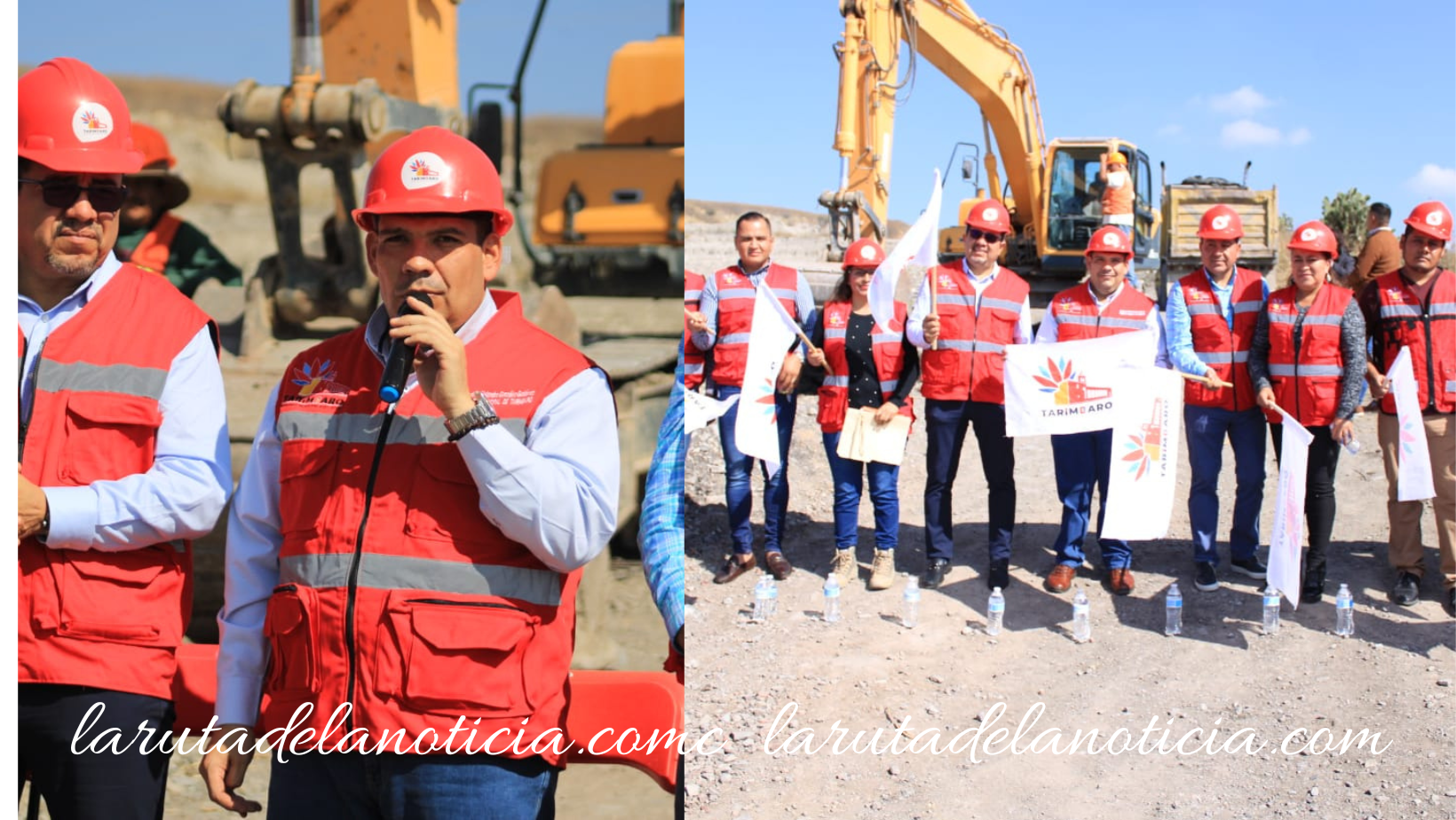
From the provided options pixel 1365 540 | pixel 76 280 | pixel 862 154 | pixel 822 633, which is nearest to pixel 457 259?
pixel 76 280

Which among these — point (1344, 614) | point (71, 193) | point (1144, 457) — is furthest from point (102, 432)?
point (1344, 614)

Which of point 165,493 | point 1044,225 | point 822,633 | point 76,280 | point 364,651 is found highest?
point 1044,225

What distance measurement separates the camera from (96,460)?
2.74m

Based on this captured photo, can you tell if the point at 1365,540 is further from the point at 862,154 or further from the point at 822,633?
the point at 862,154

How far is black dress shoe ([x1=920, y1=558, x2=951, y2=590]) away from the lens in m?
6.96

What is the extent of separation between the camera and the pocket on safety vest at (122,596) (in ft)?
8.80

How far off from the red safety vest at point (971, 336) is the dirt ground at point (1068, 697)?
1.12 m

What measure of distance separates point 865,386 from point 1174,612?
6.72ft

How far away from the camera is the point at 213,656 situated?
310 centimetres

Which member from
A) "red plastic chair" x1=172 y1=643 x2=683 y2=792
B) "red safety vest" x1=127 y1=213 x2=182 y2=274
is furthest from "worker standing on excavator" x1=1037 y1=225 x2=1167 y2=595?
"red safety vest" x1=127 y1=213 x2=182 y2=274

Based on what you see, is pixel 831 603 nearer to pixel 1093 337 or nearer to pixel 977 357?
pixel 977 357

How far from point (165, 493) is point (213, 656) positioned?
0.61 m

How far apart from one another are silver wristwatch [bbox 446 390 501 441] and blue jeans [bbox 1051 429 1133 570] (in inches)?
200

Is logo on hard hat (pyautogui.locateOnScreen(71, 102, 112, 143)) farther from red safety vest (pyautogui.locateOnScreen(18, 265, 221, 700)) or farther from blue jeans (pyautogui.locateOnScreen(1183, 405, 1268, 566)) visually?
blue jeans (pyautogui.locateOnScreen(1183, 405, 1268, 566))
